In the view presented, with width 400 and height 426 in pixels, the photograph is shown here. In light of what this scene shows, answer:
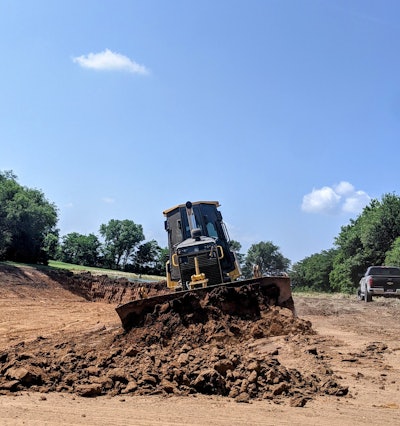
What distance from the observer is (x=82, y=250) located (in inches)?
3511

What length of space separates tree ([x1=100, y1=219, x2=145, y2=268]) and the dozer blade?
266 ft

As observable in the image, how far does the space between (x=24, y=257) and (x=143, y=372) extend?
35.5m

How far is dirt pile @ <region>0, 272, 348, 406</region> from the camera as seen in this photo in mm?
6059

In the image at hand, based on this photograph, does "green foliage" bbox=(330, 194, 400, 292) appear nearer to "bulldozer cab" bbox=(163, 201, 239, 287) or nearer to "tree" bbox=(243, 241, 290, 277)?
"bulldozer cab" bbox=(163, 201, 239, 287)

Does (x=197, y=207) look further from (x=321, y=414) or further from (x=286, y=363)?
(x=321, y=414)

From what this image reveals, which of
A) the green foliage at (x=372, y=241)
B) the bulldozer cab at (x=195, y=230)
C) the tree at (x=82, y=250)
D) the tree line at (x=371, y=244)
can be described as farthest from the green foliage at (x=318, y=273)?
the bulldozer cab at (x=195, y=230)

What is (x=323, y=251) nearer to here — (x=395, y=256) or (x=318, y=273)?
(x=318, y=273)

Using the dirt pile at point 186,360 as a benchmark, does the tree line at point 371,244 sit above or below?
above

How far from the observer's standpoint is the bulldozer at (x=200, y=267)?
33.8 ft

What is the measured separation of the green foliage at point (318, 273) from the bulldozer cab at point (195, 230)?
45.9 m

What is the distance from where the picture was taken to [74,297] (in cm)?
2836

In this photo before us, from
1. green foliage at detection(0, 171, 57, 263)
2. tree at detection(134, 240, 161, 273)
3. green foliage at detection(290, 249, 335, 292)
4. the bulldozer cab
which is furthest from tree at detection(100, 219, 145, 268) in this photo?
the bulldozer cab

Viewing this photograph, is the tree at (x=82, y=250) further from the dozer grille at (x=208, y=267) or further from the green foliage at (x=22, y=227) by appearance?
the dozer grille at (x=208, y=267)

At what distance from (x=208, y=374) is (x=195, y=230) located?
645 cm
